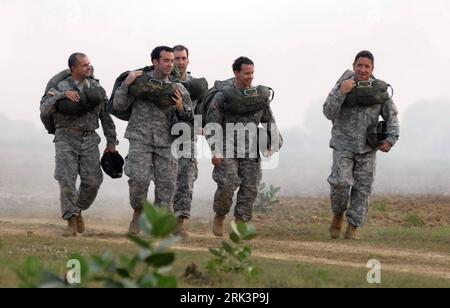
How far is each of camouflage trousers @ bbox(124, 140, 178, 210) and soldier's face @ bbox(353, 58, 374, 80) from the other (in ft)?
8.51

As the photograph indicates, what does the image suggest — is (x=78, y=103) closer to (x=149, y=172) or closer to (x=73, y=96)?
(x=73, y=96)

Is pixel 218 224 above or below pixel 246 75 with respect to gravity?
below

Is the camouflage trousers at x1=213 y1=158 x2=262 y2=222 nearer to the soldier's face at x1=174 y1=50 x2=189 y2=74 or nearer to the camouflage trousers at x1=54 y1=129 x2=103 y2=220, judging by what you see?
the soldier's face at x1=174 y1=50 x2=189 y2=74

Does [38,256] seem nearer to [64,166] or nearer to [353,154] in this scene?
[64,166]

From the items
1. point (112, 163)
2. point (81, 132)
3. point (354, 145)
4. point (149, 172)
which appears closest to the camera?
point (149, 172)

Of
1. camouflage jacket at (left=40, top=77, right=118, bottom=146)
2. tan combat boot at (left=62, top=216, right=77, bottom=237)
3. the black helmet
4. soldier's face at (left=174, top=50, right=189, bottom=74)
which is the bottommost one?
tan combat boot at (left=62, top=216, right=77, bottom=237)

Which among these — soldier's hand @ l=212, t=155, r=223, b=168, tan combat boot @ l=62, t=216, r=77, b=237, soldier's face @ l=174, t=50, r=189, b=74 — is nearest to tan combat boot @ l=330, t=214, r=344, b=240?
soldier's hand @ l=212, t=155, r=223, b=168

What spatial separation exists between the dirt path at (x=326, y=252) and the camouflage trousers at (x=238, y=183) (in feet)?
1.62

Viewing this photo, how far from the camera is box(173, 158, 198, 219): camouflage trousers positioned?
44.0 feet

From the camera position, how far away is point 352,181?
1317 cm

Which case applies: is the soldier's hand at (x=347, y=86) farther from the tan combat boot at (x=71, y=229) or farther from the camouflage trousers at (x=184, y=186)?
the tan combat boot at (x=71, y=229)

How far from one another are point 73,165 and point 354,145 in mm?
3617

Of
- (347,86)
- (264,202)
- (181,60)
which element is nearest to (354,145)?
(347,86)

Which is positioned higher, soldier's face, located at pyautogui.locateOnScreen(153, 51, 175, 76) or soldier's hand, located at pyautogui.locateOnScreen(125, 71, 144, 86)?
soldier's face, located at pyautogui.locateOnScreen(153, 51, 175, 76)
